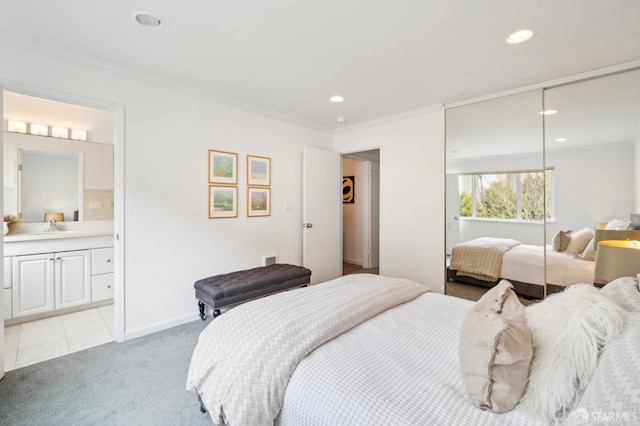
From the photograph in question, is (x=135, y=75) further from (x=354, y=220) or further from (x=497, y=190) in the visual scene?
(x=354, y=220)

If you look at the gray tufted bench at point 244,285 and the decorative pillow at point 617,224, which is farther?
the gray tufted bench at point 244,285

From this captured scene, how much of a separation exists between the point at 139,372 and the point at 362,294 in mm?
1756

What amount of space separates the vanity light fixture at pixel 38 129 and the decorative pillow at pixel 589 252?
19.7 feet

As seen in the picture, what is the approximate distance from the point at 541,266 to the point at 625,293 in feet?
5.64

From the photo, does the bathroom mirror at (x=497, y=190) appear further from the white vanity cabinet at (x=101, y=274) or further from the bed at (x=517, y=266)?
the white vanity cabinet at (x=101, y=274)

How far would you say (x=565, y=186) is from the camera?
2.62 m

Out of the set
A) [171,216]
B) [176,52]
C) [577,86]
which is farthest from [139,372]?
[577,86]

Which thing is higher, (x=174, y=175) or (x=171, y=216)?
(x=174, y=175)

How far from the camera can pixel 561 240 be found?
2.65 metres

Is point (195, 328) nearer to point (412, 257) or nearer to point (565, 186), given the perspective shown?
point (412, 257)

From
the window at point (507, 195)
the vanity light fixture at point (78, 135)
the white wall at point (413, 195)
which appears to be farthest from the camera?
the vanity light fixture at point (78, 135)

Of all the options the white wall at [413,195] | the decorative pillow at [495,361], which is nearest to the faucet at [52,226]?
the white wall at [413,195]

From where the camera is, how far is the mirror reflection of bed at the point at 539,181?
2391mm

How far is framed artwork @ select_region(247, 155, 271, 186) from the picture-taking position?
3529 millimetres
